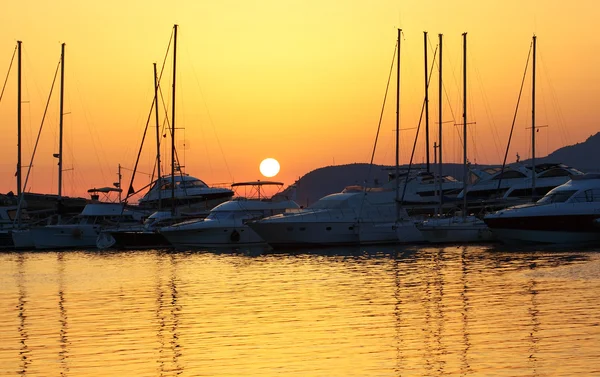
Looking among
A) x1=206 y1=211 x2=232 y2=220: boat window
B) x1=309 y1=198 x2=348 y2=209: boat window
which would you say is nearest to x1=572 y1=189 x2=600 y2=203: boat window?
x1=309 y1=198 x2=348 y2=209: boat window

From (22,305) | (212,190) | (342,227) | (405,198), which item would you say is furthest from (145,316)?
(212,190)

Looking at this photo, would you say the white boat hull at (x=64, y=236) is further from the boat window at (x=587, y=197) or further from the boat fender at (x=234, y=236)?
the boat window at (x=587, y=197)

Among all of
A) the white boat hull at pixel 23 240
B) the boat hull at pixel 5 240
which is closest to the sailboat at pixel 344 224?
the white boat hull at pixel 23 240

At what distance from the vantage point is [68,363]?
20594mm

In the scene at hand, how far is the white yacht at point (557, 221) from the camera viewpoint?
172 ft

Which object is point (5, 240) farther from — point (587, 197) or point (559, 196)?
point (587, 197)

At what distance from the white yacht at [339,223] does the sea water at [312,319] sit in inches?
417

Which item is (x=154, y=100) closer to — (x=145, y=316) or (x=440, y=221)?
(x=440, y=221)

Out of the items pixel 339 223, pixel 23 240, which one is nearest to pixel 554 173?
pixel 339 223

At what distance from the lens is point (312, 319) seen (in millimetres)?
26031

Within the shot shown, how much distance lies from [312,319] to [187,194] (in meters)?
59.0

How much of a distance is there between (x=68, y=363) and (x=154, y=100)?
53.5 meters

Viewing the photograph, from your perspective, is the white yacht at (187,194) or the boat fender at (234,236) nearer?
the boat fender at (234,236)

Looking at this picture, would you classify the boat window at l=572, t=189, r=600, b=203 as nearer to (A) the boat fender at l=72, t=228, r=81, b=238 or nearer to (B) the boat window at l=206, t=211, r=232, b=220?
(B) the boat window at l=206, t=211, r=232, b=220
